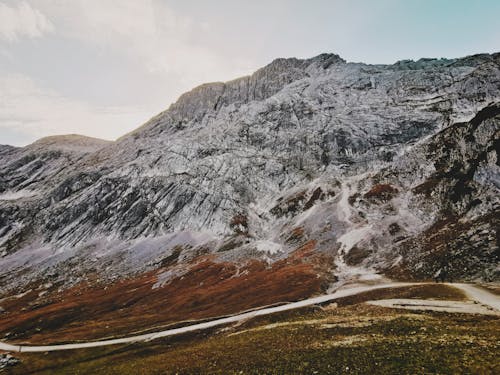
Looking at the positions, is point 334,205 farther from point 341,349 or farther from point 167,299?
point 341,349

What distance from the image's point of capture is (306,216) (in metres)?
139

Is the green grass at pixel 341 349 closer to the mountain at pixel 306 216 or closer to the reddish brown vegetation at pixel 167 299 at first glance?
the reddish brown vegetation at pixel 167 299

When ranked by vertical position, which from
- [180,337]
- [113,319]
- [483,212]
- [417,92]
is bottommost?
[113,319]

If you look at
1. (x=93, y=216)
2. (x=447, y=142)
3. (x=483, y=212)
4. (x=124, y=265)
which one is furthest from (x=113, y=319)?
(x=447, y=142)

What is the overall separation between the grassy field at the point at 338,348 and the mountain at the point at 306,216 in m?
24.7

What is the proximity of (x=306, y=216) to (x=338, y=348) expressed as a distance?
111879mm

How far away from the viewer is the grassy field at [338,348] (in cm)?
2259

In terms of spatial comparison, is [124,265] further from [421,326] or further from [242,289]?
[421,326]

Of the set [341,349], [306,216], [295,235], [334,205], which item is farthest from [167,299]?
[341,349]

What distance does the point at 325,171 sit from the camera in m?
175

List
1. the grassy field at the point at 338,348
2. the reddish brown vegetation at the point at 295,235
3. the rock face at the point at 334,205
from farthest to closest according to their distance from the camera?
1. the reddish brown vegetation at the point at 295,235
2. the rock face at the point at 334,205
3. the grassy field at the point at 338,348

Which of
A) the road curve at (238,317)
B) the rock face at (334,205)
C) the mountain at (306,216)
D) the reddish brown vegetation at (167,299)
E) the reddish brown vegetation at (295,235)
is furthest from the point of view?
the reddish brown vegetation at (295,235)

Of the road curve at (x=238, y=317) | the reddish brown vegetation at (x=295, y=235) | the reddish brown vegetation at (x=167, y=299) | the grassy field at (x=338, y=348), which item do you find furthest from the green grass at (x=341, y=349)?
the reddish brown vegetation at (x=295, y=235)

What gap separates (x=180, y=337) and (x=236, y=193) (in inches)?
4866
